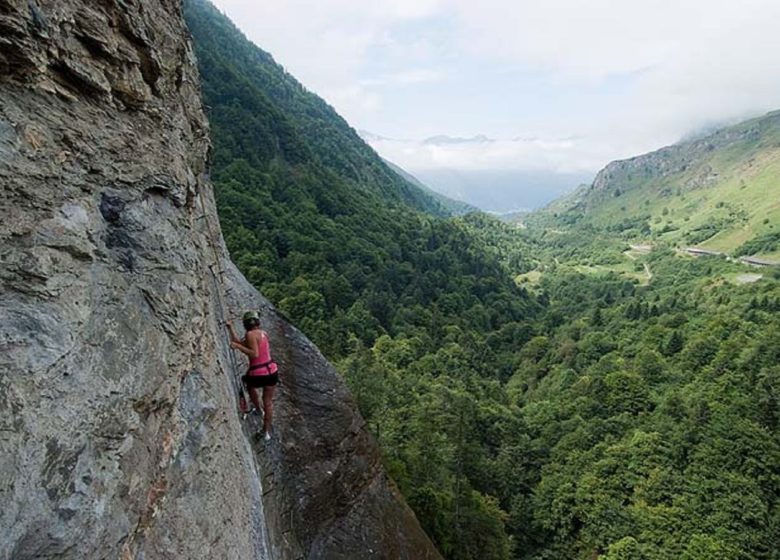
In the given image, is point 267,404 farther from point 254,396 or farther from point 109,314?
point 109,314

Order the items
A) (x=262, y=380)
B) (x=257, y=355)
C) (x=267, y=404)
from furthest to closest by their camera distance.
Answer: (x=267, y=404), (x=262, y=380), (x=257, y=355)

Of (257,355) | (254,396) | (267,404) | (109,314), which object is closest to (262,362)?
(257,355)

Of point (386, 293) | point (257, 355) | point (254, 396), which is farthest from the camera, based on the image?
point (386, 293)

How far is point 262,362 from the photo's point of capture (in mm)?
11797

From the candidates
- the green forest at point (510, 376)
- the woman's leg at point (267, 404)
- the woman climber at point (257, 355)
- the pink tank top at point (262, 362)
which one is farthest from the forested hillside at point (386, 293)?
the pink tank top at point (262, 362)

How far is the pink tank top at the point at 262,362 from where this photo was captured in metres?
11.6

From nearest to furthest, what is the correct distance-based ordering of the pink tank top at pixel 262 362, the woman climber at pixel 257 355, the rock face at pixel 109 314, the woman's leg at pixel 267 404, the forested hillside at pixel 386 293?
1. the rock face at pixel 109 314
2. the woman climber at pixel 257 355
3. the pink tank top at pixel 262 362
4. the woman's leg at pixel 267 404
5. the forested hillside at pixel 386 293

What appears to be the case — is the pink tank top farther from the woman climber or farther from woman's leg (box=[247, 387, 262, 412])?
woman's leg (box=[247, 387, 262, 412])

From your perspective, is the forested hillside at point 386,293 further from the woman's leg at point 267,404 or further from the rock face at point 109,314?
the rock face at point 109,314

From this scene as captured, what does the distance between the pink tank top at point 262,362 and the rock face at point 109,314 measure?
76 cm

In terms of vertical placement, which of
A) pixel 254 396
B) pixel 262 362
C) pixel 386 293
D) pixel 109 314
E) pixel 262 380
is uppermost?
pixel 109 314

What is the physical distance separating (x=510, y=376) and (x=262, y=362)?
11655cm

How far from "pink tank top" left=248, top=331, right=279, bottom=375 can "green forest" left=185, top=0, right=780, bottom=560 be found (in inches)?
1023

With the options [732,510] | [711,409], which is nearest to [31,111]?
[732,510]
